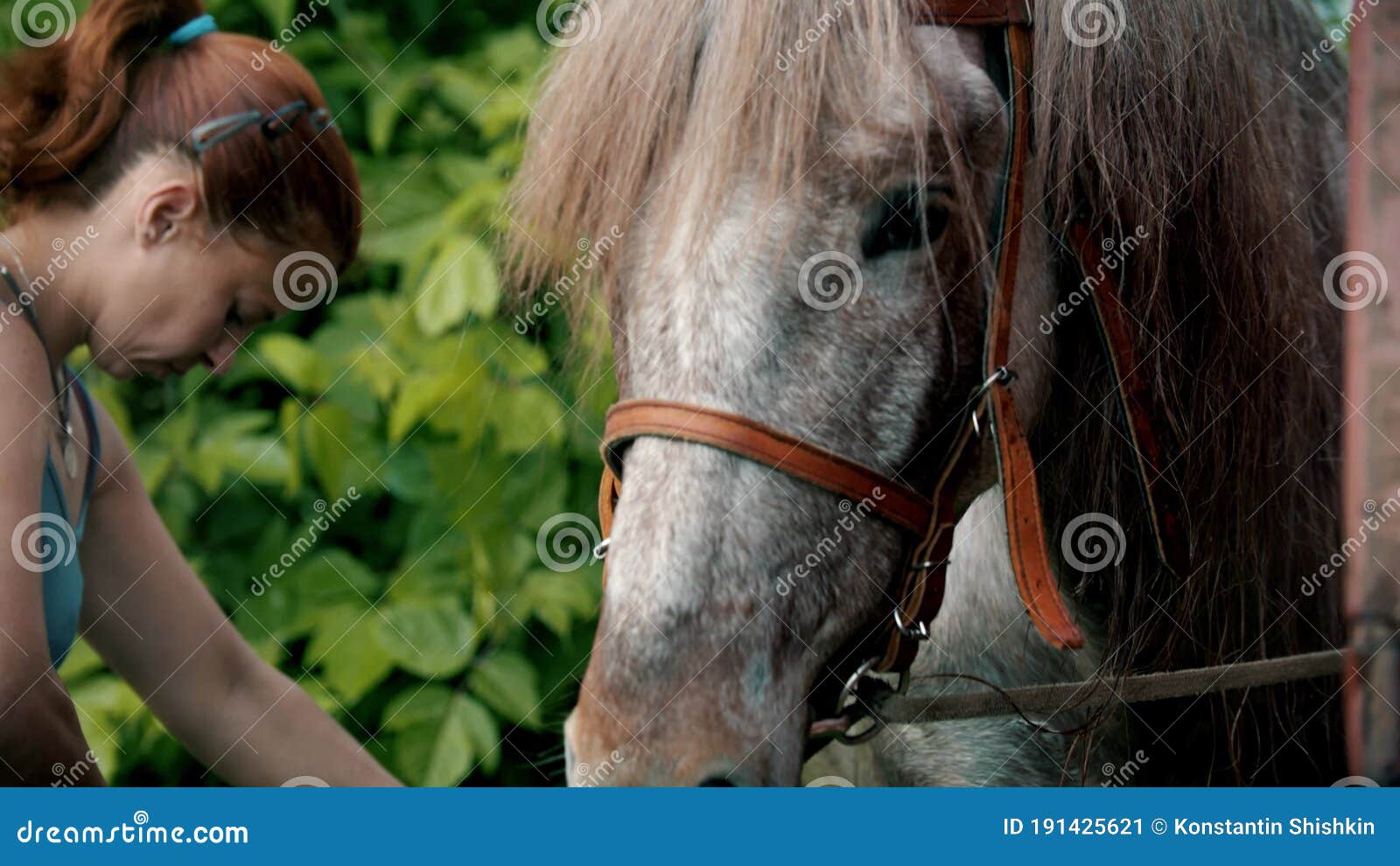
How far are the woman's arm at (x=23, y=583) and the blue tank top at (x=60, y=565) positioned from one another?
0.04 metres

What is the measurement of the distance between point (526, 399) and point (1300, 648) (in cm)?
135

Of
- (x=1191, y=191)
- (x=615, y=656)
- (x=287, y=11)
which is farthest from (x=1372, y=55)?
(x=287, y=11)

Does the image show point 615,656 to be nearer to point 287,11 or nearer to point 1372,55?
point 1372,55

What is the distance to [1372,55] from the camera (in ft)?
4.72

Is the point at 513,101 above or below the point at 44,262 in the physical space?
above

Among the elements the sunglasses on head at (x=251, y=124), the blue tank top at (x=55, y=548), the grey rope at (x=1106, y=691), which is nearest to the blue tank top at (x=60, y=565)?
the blue tank top at (x=55, y=548)

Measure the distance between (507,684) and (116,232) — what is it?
4.34 ft

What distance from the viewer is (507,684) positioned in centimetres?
246

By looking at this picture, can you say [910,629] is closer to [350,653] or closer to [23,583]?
[23,583]

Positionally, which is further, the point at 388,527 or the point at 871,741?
the point at 388,527

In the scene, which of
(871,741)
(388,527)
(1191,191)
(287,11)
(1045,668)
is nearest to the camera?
(1191,191)

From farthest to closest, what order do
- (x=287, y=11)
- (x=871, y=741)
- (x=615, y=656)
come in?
(x=287, y=11) < (x=871, y=741) < (x=615, y=656)

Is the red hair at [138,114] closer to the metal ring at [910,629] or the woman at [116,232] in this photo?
the woman at [116,232]

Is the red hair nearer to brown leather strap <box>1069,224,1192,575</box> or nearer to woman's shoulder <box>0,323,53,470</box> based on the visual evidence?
woman's shoulder <box>0,323,53,470</box>
